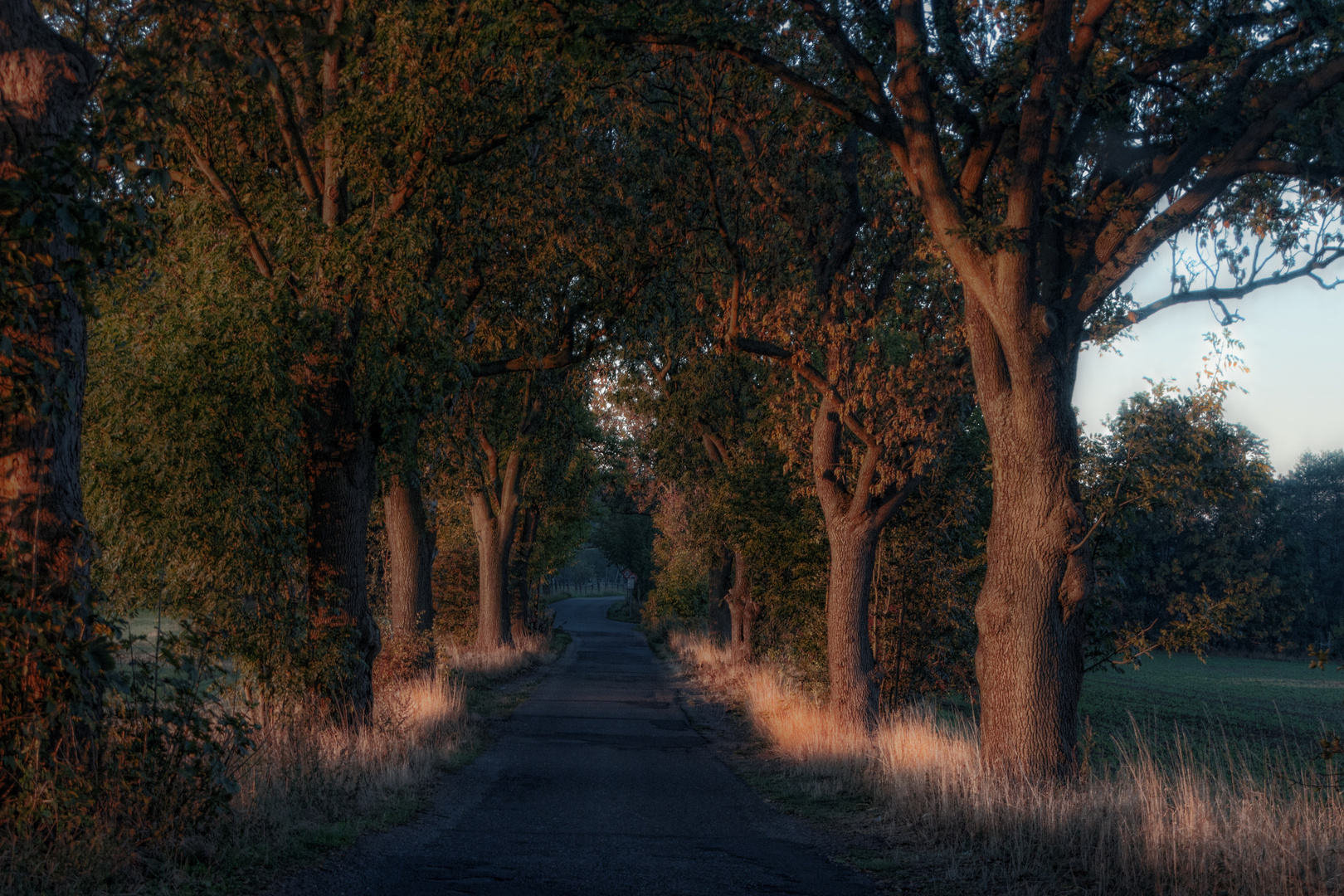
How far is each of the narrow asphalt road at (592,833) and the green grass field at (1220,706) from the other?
7.40 m

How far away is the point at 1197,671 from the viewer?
5925cm

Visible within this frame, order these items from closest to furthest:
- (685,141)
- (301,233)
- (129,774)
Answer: (129,774) < (301,233) < (685,141)

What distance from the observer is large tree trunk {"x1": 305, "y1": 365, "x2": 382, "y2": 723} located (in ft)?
39.2

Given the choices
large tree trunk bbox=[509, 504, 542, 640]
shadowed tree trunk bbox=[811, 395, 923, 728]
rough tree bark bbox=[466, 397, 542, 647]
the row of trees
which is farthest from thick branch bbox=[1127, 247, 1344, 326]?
large tree trunk bbox=[509, 504, 542, 640]

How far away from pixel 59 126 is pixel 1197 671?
6562 centimetres

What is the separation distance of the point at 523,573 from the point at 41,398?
32.5 meters

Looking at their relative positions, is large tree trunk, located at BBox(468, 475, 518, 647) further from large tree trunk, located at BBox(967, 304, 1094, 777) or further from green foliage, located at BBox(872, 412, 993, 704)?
large tree trunk, located at BBox(967, 304, 1094, 777)

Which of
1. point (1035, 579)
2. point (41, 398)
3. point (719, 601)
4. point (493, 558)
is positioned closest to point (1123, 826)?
point (1035, 579)

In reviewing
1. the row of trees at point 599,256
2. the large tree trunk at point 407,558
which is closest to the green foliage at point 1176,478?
the row of trees at point 599,256

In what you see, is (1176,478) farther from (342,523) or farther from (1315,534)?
(1315,534)

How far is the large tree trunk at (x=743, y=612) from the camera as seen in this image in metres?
26.7

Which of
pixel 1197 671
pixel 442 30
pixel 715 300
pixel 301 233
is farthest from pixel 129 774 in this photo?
pixel 1197 671

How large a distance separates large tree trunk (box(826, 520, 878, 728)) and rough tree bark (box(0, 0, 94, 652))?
11.2m

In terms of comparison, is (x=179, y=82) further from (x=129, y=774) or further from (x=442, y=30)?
(x=442, y=30)
